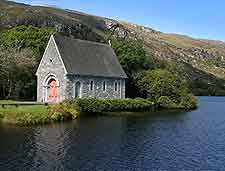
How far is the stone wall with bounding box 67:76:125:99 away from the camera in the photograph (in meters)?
68.2

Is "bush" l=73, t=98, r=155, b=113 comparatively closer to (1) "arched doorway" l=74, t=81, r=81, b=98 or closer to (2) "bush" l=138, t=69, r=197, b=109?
(2) "bush" l=138, t=69, r=197, b=109

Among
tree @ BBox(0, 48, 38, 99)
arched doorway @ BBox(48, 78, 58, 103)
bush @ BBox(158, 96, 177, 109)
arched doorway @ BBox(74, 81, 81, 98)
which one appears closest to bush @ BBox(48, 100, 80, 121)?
arched doorway @ BBox(74, 81, 81, 98)

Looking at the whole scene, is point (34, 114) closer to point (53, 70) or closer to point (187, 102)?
point (53, 70)

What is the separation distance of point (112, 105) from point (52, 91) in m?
10.8

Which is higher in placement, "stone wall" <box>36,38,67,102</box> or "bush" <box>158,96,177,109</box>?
"stone wall" <box>36,38,67,102</box>

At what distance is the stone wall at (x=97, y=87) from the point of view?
68.2m

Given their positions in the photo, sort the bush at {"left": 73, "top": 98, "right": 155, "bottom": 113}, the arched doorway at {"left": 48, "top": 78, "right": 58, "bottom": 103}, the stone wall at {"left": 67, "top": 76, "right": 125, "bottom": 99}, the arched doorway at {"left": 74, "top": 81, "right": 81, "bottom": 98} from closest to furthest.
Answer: the bush at {"left": 73, "top": 98, "right": 155, "bottom": 113}
the stone wall at {"left": 67, "top": 76, "right": 125, "bottom": 99}
the arched doorway at {"left": 74, "top": 81, "right": 81, "bottom": 98}
the arched doorway at {"left": 48, "top": 78, "right": 58, "bottom": 103}

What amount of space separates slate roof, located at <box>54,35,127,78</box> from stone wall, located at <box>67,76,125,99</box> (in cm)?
96

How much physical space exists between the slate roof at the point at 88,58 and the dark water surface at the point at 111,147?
18.4m

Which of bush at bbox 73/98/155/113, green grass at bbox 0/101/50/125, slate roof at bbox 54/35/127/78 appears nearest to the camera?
green grass at bbox 0/101/50/125

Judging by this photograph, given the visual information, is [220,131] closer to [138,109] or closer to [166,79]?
[138,109]

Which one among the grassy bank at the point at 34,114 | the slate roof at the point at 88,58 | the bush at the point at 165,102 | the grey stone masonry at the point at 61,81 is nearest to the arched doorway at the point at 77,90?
the grey stone masonry at the point at 61,81

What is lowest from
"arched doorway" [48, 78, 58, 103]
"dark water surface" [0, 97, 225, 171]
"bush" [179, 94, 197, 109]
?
Answer: "dark water surface" [0, 97, 225, 171]

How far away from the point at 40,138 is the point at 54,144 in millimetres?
3188
